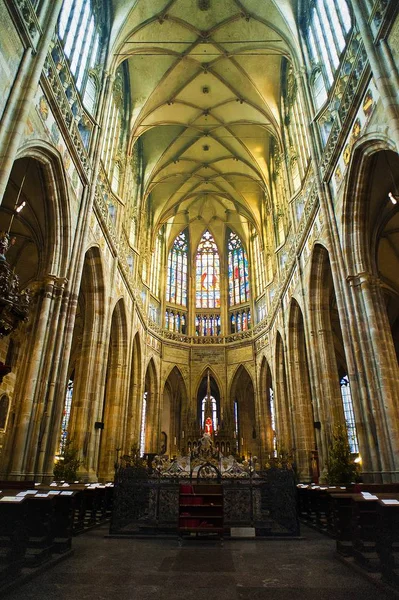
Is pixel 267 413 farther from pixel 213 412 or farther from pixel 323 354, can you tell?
pixel 323 354

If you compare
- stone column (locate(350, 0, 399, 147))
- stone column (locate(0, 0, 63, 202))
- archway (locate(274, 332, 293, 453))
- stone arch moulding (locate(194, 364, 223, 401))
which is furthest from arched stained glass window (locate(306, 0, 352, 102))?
stone arch moulding (locate(194, 364, 223, 401))

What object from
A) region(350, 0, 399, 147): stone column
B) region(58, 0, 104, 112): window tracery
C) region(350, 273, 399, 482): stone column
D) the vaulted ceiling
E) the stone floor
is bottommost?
the stone floor

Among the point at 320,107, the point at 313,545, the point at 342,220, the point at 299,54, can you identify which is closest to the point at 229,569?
the point at 313,545

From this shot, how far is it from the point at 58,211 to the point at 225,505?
32.7ft

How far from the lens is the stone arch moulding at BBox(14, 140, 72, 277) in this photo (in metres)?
11.9

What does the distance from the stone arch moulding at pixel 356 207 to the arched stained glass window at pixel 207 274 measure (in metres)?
22.5

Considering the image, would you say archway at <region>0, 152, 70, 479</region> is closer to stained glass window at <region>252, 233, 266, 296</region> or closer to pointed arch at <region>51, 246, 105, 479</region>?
pointed arch at <region>51, 246, 105, 479</region>

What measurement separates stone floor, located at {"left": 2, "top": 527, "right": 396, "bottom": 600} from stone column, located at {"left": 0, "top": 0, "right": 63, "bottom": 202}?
6.69 meters

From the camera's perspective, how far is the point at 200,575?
5.48 meters

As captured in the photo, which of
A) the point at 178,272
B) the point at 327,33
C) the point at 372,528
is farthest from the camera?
the point at 178,272

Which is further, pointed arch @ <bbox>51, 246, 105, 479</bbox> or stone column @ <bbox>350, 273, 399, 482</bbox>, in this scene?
pointed arch @ <bbox>51, 246, 105, 479</bbox>

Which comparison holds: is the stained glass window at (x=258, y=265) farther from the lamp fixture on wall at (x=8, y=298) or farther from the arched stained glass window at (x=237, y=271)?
the lamp fixture on wall at (x=8, y=298)

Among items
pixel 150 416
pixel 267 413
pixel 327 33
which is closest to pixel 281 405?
pixel 267 413

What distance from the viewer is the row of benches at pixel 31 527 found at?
5.07 metres
